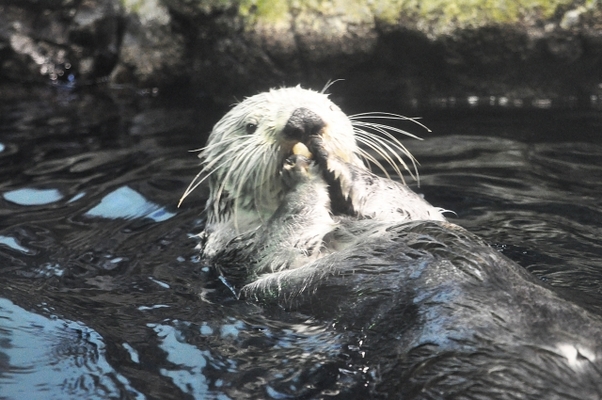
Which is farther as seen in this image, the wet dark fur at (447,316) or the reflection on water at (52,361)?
the reflection on water at (52,361)

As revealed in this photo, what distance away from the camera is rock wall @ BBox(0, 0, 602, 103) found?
7129 millimetres

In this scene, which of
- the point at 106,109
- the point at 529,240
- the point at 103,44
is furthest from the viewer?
the point at 103,44

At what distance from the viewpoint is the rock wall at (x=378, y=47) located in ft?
23.4

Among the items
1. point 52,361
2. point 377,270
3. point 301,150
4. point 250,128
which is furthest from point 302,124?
point 52,361

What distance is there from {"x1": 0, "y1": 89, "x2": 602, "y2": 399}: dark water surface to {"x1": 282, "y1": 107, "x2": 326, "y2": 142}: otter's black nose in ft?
2.88

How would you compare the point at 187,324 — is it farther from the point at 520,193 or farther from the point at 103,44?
the point at 103,44

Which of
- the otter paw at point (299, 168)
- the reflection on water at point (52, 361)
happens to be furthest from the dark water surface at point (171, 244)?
the otter paw at point (299, 168)

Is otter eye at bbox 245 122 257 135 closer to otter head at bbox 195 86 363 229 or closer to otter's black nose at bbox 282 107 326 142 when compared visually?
otter head at bbox 195 86 363 229

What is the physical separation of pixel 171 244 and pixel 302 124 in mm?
1443

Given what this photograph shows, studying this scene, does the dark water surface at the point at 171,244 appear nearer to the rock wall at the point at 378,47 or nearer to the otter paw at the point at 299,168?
the rock wall at the point at 378,47

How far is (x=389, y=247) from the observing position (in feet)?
11.3

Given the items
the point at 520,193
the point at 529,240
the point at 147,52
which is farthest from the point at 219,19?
the point at 529,240

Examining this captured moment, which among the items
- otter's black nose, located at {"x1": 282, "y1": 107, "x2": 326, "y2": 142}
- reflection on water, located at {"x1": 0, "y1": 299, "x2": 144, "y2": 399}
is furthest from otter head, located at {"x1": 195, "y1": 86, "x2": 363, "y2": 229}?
reflection on water, located at {"x1": 0, "y1": 299, "x2": 144, "y2": 399}

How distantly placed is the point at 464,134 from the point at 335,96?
1632mm
